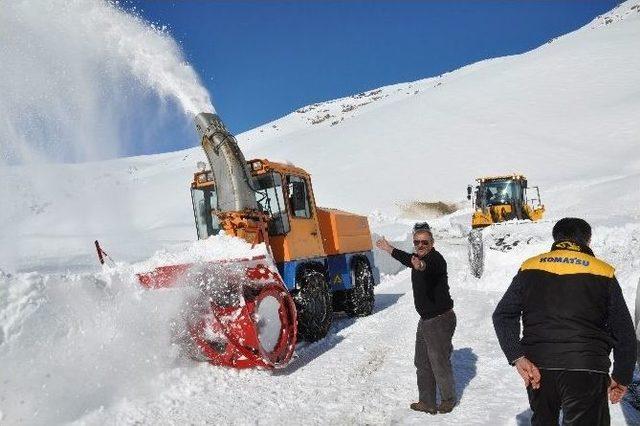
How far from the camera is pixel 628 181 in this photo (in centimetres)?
2645

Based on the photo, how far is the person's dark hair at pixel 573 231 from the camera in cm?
301

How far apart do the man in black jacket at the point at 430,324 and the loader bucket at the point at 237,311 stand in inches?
→ 72.2

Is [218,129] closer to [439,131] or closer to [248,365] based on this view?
[248,365]

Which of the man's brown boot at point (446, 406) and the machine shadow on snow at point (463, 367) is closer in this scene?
the man's brown boot at point (446, 406)

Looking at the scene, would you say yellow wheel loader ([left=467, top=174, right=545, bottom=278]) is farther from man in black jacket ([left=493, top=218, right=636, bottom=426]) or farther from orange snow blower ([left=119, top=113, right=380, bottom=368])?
man in black jacket ([left=493, top=218, right=636, bottom=426])

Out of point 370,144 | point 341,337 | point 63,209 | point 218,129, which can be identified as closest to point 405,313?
point 341,337

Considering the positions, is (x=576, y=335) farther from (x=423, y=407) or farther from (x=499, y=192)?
(x=499, y=192)

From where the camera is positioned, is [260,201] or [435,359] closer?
[435,359]

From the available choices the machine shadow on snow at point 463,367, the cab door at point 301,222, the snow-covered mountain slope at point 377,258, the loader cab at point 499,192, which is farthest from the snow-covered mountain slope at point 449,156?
the machine shadow on snow at point 463,367

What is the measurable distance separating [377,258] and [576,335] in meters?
13.5

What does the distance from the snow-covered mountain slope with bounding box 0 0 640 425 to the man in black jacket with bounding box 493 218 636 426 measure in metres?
1.64

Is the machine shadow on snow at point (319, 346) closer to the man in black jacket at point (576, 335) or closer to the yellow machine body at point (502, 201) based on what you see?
the man in black jacket at point (576, 335)

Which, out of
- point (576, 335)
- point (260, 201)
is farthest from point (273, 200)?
point (576, 335)

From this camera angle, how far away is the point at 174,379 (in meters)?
5.84
